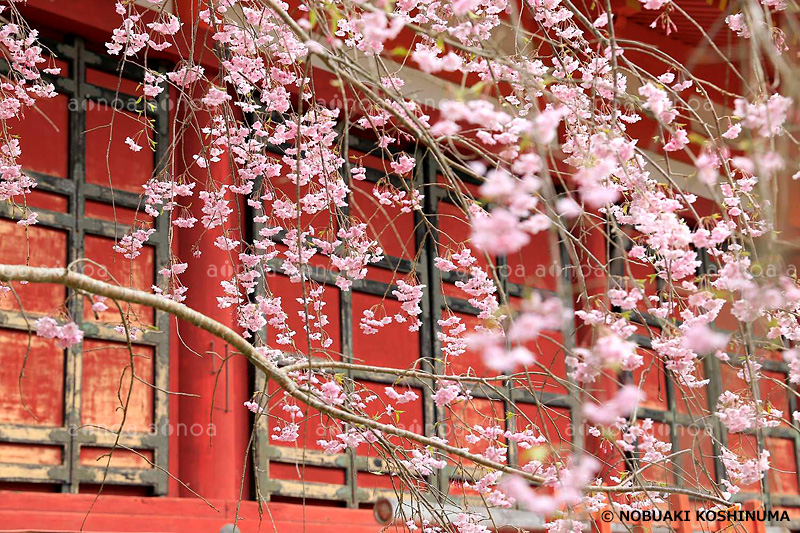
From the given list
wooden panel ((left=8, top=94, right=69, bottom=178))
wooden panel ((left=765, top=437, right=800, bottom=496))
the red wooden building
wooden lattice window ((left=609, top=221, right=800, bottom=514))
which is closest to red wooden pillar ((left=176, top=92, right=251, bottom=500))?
the red wooden building

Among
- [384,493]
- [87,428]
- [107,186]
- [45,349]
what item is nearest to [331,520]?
[384,493]

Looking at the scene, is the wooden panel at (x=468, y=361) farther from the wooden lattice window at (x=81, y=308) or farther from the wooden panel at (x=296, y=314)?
the wooden lattice window at (x=81, y=308)

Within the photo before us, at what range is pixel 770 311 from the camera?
2600mm

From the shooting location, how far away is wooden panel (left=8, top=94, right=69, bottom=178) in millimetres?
3959

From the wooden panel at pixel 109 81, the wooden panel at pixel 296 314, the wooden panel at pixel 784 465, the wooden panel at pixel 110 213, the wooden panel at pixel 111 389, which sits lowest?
the wooden panel at pixel 784 465

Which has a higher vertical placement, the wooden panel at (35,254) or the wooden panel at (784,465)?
the wooden panel at (35,254)

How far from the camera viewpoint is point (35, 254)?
3.90m

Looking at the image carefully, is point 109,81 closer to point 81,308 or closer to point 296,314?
point 81,308

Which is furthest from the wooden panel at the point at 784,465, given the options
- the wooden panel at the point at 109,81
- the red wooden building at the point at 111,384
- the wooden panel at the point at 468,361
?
the wooden panel at the point at 109,81

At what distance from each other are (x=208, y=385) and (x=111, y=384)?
0.38 meters

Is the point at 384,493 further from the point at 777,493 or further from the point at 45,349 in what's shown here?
the point at 777,493

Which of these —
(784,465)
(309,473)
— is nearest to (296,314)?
(309,473)

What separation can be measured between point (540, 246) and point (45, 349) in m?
3.08

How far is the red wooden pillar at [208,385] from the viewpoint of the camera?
4.05 meters
